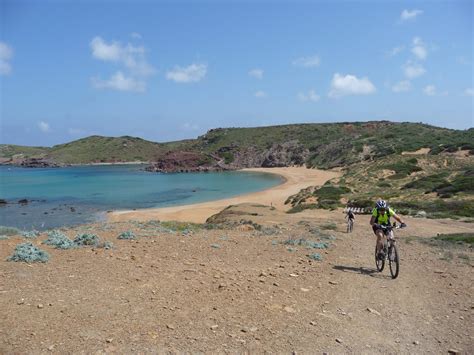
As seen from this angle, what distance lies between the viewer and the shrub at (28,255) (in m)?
9.09

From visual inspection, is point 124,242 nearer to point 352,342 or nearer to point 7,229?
point 7,229

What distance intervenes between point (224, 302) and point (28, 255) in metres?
4.82

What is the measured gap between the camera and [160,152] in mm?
189250

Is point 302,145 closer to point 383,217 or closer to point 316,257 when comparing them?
point 316,257

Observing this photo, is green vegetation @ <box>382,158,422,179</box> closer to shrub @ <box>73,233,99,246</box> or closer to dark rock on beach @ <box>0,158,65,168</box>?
shrub @ <box>73,233,99,246</box>

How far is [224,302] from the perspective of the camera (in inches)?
292

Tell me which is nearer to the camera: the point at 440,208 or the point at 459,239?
the point at 459,239

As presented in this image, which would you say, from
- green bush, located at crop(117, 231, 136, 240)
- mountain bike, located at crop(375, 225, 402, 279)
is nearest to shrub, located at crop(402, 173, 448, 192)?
mountain bike, located at crop(375, 225, 402, 279)

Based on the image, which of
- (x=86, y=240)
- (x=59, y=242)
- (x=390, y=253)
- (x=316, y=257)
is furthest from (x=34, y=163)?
(x=390, y=253)

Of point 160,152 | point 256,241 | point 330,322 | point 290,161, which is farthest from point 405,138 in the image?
point 160,152

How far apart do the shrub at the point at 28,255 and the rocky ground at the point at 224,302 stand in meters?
0.20

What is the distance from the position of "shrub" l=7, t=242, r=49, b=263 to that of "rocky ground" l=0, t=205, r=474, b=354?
0.20 metres

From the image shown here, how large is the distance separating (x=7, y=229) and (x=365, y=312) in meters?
12.2

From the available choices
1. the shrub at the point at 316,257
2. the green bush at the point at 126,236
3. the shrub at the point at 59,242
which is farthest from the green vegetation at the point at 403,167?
the shrub at the point at 59,242
